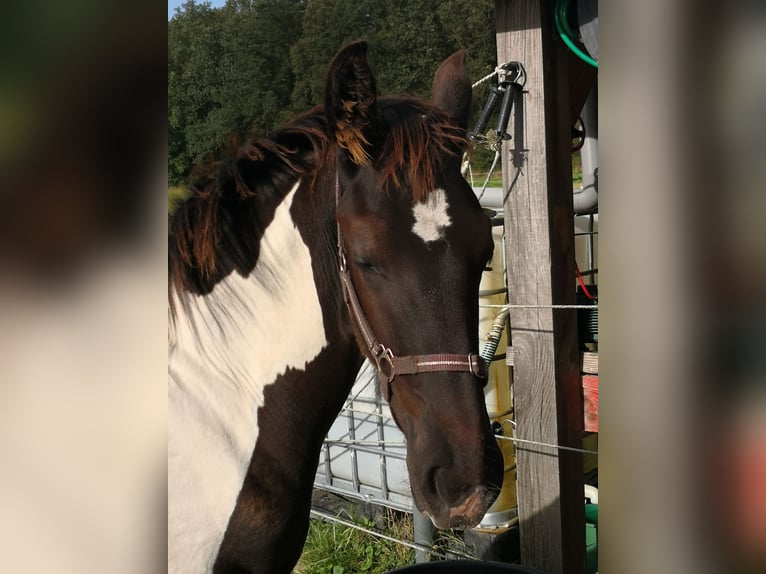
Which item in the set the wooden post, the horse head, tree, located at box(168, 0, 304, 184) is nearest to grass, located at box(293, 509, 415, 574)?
the wooden post

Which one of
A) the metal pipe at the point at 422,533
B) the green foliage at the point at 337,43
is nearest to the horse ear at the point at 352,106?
the green foliage at the point at 337,43

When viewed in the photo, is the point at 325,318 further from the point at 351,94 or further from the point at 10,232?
the point at 10,232

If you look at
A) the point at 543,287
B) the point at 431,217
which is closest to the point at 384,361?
the point at 431,217

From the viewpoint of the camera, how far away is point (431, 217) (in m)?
1.32

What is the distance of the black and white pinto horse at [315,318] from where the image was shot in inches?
49.6

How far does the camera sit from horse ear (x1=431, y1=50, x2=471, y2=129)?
64.1 inches

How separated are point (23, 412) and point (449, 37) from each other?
413 centimetres

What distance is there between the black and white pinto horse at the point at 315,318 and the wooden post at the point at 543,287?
67 centimetres

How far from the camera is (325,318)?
4.64 ft

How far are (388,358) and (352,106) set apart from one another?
1.94 feet

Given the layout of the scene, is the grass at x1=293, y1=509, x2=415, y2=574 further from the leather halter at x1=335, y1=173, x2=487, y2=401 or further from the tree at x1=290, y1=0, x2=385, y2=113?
the tree at x1=290, y1=0, x2=385, y2=113

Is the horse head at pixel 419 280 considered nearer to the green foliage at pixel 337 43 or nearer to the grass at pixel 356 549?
the green foliage at pixel 337 43

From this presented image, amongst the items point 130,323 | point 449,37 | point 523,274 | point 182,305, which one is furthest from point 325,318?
point 449,37

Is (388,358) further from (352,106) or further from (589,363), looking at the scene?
(589,363)
